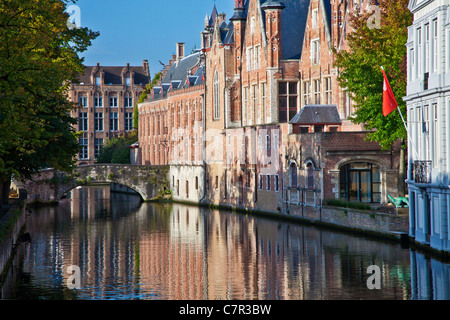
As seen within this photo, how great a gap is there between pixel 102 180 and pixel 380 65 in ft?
133

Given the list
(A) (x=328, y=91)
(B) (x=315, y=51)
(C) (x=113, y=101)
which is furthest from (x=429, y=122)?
(C) (x=113, y=101)

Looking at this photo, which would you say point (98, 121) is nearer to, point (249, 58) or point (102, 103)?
point (102, 103)

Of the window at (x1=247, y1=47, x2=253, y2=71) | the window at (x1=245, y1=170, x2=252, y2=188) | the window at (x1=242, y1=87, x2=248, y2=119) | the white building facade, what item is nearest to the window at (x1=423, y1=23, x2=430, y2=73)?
the white building facade

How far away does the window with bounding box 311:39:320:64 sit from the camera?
52.9 meters

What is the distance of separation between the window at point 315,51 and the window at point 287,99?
3.51 m

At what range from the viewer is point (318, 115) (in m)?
49.0

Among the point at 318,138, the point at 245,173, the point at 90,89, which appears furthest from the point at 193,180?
the point at 90,89

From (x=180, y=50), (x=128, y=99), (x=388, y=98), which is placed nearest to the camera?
(x=388, y=98)

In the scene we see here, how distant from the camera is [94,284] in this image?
26.2 metres

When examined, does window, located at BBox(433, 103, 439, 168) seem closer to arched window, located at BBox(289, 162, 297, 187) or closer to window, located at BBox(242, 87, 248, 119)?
arched window, located at BBox(289, 162, 297, 187)

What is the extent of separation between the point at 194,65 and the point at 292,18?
27451 mm

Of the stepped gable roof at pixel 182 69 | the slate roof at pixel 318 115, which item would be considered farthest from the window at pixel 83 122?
the slate roof at pixel 318 115

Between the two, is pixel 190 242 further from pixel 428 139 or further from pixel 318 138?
pixel 428 139

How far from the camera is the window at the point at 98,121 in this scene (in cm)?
12362
